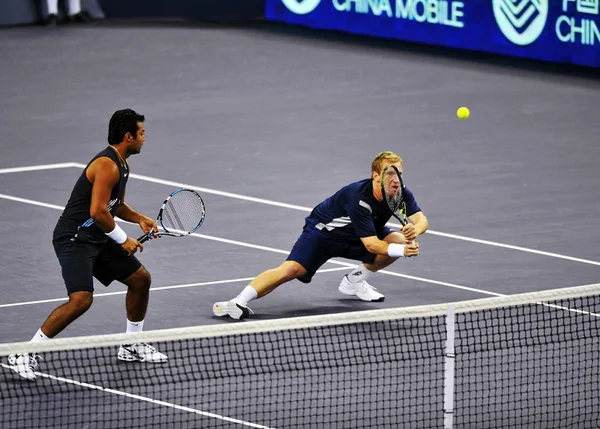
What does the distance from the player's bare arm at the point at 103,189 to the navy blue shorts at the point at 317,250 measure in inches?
79.6

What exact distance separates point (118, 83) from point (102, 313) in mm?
10942

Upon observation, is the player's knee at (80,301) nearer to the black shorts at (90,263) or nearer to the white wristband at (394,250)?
the black shorts at (90,263)

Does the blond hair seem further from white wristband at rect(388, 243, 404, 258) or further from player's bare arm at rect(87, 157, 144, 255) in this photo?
player's bare arm at rect(87, 157, 144, 255)

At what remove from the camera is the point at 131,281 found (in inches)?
436

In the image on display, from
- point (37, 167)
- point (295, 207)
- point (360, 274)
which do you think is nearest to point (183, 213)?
point (360, 274)

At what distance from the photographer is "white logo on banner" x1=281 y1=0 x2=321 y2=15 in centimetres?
2720

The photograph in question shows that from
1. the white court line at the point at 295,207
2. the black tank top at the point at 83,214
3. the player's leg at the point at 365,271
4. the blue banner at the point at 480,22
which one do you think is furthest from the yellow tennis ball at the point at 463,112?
the black tank top at the point at 83,214

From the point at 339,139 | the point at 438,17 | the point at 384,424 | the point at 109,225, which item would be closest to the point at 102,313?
the point at 109,225

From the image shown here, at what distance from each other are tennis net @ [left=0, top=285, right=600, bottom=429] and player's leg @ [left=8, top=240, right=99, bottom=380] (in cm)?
14

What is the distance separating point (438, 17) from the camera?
2517 centimetres

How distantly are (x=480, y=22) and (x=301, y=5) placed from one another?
4.17 m

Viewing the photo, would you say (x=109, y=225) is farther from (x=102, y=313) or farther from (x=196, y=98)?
(x=196, y=98)

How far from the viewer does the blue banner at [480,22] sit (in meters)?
23.0

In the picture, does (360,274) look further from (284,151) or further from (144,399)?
(284,151)
